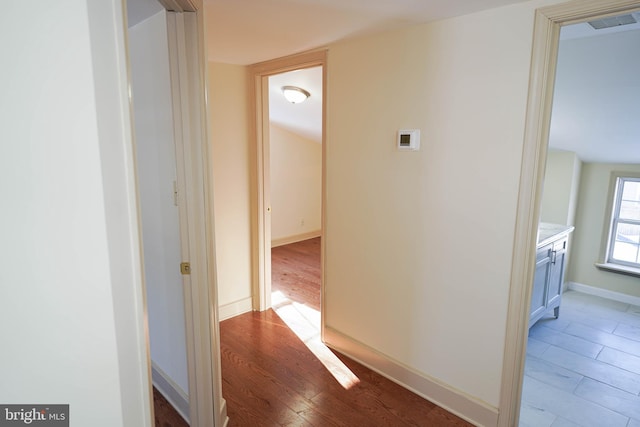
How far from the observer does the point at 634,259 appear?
4.03m

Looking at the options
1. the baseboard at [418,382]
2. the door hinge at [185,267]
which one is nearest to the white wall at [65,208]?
the door hinge at [185,267]

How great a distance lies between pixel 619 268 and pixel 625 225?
51cm

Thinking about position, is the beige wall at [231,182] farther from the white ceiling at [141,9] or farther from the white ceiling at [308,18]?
the white ceiling at [141,9]

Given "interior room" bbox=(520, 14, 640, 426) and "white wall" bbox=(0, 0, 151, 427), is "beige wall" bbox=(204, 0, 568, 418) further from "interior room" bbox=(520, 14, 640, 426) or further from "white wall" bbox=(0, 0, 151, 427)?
"white wall" bbox=(0, 0, 151, 427)

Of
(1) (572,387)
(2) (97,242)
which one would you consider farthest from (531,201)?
(2) (97,242)

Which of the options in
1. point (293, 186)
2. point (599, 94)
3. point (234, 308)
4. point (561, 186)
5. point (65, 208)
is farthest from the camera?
point (293, 186)

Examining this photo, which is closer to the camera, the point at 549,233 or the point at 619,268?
the point at 549,233

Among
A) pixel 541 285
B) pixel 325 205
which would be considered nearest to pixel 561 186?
pixel 541 285

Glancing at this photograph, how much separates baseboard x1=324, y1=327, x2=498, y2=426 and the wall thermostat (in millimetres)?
1364

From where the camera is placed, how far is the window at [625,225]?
4004mm

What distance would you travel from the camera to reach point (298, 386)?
2299mm

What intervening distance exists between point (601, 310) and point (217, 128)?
162 inches

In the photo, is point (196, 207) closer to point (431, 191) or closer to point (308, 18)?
point (308, 18)

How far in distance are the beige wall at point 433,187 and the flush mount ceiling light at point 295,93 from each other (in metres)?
0.98
